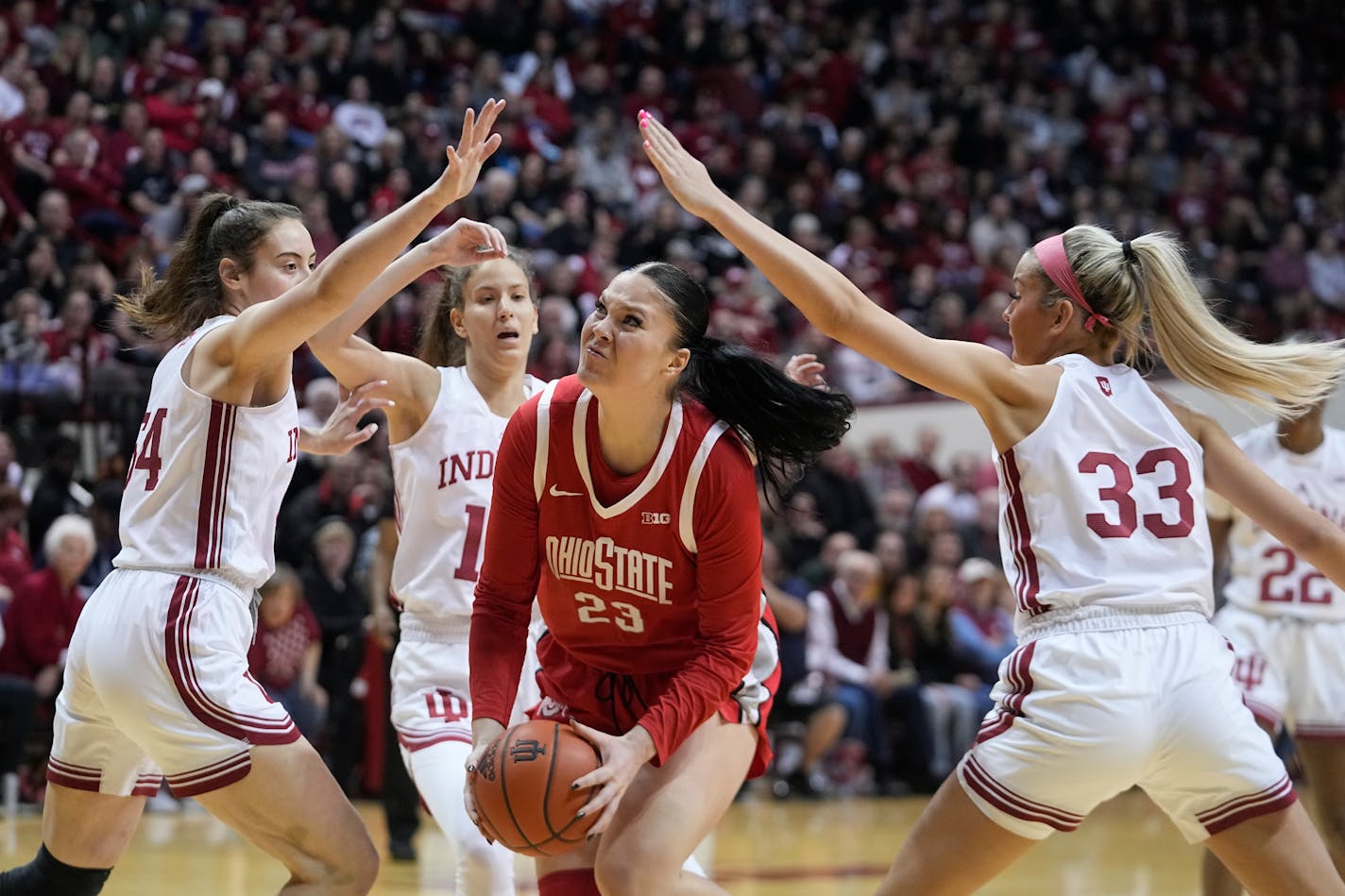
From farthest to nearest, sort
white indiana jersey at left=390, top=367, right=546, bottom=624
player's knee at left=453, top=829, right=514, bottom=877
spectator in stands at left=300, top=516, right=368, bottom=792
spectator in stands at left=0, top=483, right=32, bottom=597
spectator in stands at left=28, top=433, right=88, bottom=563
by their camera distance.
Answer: spectator in stands at left=28, top=433, right=88, bottom=563 < spectator in stands at left=300, top=516, right=368, bottom=792 < spectator in stands at left=0, top=483, right=32, bottom=597 < white indiana jersey at left=390, top=367, right=546, bottom=624 < player's knee at left=453, top=829, right=514, bottom=877

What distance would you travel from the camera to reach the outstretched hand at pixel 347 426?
178 inches

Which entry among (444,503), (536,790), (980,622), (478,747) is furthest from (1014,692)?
(980,622)

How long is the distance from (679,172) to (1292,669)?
366cm

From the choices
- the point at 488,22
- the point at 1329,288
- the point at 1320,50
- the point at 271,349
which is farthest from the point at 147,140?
the point at 1320,50

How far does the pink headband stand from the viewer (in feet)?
12.3

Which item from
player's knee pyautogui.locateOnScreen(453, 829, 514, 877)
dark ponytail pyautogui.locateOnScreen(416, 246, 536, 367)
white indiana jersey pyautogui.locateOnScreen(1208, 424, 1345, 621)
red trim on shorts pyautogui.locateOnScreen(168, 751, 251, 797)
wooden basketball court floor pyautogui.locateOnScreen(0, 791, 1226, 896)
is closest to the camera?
red trim on shorts pyautogui.locateOnScreen(168, 751, 251, 797)

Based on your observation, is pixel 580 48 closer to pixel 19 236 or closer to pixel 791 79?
pixel 791 79

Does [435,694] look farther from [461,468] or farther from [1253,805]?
[1253,805]

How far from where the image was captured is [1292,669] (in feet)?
19.5

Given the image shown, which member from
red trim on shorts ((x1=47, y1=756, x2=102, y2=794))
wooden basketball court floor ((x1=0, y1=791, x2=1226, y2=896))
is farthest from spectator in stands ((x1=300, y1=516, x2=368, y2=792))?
red trim on shorts ((x1=47, y1=756, x2=102, y2=794))

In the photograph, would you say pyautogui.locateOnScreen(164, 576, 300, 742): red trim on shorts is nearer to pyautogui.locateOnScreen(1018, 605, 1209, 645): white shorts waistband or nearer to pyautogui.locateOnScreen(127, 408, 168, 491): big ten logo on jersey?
pyautogui.locateOnScreen(127, 408, 168, 491): big ten logo on jersey

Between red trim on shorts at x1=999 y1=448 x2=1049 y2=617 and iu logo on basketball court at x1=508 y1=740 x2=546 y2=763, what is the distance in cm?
112

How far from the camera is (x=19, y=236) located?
423 inches

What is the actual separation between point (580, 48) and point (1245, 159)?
7805 millimetres
